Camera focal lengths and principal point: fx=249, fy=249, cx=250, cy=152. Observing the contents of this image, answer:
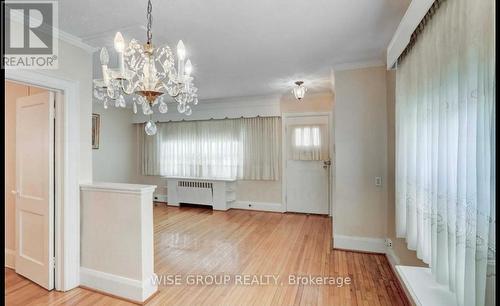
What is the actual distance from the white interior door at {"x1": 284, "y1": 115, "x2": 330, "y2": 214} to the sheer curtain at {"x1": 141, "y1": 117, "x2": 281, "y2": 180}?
10.6 inches

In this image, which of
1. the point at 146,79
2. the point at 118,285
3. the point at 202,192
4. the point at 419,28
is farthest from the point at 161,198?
the point at 419,28

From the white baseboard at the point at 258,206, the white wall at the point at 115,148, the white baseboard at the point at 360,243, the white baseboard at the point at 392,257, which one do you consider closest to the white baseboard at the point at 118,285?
the white baseboard at the point at 360,243

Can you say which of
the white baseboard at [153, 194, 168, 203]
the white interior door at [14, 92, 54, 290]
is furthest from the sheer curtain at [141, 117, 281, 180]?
the white interior door at [14, 92, 54, 290]

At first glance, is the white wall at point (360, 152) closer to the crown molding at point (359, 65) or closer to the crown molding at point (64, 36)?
the crown molding at point (359, 65)

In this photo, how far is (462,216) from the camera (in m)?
1.24

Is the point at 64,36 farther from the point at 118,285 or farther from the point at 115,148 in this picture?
the point at 115,148

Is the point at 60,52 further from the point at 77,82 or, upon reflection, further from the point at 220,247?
the point at 220,247

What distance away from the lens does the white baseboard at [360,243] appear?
3.19 meters

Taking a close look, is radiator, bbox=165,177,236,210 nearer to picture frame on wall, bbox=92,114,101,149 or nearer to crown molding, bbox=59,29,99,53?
picture frame on wall, bbox=92,114,101,149

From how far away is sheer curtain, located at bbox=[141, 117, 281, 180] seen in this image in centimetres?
535

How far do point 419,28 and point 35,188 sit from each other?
3704mm

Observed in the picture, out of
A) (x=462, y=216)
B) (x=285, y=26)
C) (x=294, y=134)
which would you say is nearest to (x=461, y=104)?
(x=462, y=216)

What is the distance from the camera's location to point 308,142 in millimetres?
5121

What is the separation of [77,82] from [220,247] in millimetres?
2546
